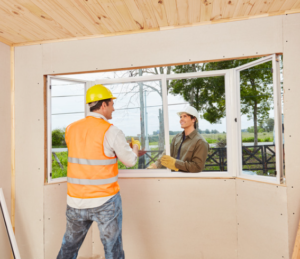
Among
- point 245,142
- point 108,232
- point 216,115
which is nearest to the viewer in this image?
point 108,232

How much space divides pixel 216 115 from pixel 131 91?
1006 mm

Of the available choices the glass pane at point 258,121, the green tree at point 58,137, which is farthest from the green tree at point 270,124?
the green tree at point 58,137

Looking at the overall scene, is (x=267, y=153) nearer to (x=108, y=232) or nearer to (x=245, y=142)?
(x=245, y=142)

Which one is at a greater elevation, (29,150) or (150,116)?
(150,116)

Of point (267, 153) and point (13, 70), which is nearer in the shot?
point (267, 153)

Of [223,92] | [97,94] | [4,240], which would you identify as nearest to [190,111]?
[223,92]

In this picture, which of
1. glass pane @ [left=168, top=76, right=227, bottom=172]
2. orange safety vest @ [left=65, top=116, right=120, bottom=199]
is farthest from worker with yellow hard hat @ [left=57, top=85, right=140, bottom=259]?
glass pane @ [left=168, top=76, right=227, bottom=172]

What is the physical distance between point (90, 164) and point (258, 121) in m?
1.67

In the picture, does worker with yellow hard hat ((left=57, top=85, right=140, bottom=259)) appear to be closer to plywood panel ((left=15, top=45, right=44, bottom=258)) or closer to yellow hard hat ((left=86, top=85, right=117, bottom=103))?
yellow hard hat ((left=86, top=85, right=117, bottom=103))

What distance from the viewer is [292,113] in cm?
220

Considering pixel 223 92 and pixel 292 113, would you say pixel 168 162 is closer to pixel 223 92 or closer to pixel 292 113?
pixel 223 92

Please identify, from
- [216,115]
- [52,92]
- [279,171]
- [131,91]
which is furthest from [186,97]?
[52,92]

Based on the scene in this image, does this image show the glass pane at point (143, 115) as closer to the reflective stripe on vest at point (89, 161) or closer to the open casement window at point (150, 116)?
the open casement window at point (150, 116)

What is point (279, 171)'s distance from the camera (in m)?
2.24
